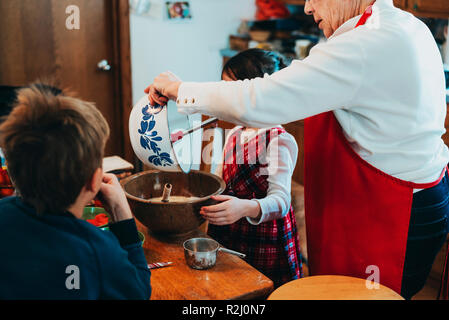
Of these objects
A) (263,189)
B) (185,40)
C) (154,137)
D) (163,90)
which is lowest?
(263,189)

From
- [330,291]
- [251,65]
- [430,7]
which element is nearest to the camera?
[330,291]

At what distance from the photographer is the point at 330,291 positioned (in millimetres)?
1021

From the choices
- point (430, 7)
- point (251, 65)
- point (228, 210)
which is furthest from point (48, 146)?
point (430, 7)

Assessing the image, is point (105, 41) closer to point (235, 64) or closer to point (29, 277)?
point (235, 64)

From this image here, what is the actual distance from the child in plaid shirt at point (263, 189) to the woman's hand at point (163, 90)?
37 centimetres

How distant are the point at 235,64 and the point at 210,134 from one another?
62cm

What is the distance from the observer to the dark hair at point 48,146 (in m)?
0.84

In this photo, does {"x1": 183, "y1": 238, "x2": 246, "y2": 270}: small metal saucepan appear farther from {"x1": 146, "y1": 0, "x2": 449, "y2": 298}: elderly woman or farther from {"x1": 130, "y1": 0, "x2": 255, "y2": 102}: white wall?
{"x1": 130, "y1": 0, "x2": 255, "y2": 102}: white wall

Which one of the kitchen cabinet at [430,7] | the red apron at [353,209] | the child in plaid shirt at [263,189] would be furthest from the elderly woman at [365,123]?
the kitchen cabinet at [430,7]

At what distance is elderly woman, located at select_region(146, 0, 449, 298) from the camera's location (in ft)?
3.31

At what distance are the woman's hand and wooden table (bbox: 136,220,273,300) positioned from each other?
405mm

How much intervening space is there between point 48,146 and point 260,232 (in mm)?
893

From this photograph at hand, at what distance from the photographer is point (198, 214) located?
1257mm

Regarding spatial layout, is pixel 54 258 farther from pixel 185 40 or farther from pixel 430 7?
pixel 185 40
